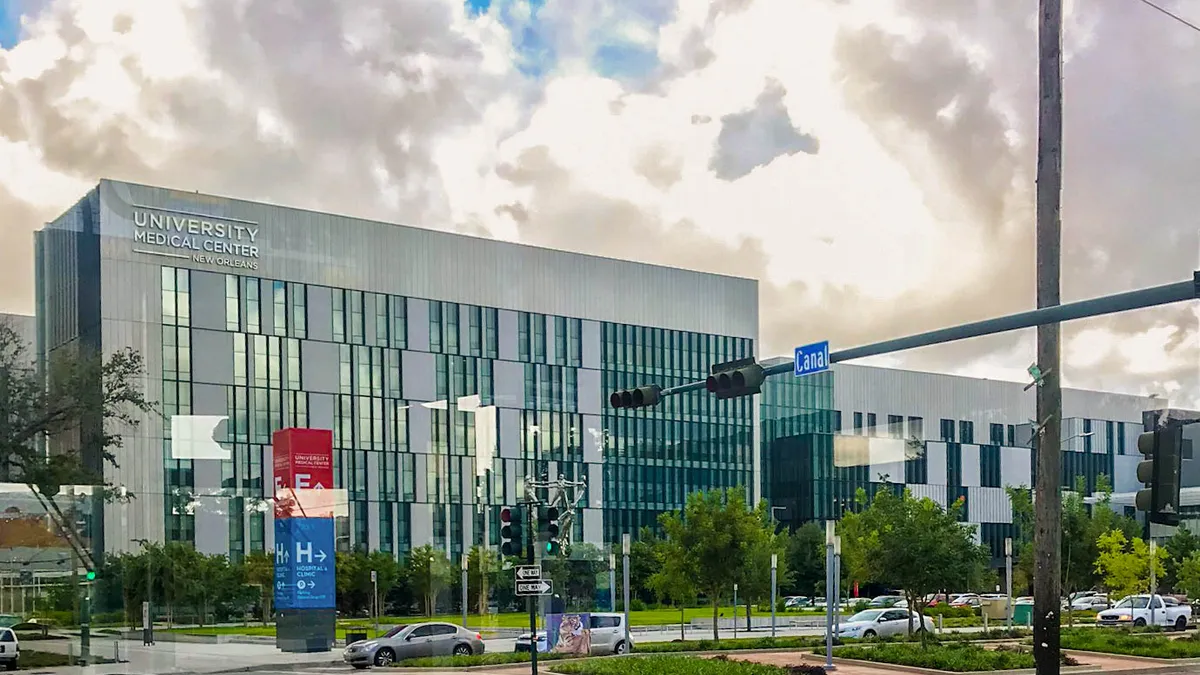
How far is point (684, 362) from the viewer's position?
84.4m

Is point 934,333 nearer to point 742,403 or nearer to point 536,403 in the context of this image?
point 536,403

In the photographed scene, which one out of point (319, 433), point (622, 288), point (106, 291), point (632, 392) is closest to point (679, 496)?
point (622, 288)

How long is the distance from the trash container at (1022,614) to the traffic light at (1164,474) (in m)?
44.9

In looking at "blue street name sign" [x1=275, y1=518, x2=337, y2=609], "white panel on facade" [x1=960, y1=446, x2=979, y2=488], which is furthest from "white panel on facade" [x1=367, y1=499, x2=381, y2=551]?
"white panel on facade" [x1=960, y1=446, x2=979, y2=488]

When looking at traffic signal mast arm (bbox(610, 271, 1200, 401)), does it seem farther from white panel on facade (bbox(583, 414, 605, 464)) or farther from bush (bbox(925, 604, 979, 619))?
bush (bbox(925, 604, 979, 619))

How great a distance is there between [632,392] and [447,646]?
1778 centimetres

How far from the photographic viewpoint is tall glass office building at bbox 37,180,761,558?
3803cm

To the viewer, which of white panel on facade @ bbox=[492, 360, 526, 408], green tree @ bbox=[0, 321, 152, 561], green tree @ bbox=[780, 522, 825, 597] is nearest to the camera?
green tree @ bbox=[0, 321, 152, 561]

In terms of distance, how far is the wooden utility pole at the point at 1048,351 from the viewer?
60.8 feet

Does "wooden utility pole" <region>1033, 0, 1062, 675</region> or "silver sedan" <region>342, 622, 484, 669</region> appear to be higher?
"wooden utility pole" <region>1033, 0, 1062, 675</region>

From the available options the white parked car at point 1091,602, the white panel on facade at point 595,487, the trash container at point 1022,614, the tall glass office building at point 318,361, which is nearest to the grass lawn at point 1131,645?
the tall glass office building at point 318,361

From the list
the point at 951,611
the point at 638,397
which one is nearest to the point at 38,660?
the point at 638,397

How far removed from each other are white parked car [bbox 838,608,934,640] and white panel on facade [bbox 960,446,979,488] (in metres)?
69.1

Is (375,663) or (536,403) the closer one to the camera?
(375,663)
